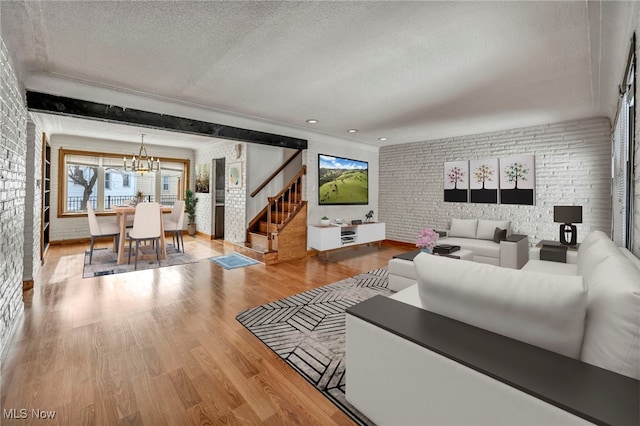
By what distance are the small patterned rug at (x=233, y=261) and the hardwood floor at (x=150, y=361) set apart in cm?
95

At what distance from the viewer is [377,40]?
2.33 m

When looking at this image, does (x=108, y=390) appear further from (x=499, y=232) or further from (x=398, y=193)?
(x=398, y=193)

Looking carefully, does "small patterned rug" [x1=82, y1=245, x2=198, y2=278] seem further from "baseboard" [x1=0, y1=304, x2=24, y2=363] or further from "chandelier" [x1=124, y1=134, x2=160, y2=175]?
"chandelier" [x1=124, y1=134, x2=160, y2=175]

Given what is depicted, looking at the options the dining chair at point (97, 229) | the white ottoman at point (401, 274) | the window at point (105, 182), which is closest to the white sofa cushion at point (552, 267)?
the white ottoman at point (401, 274)

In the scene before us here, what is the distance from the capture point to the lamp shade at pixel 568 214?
3.98 meters

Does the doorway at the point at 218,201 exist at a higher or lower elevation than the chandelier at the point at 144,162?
lower

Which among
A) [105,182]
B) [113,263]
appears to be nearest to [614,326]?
[113,263]

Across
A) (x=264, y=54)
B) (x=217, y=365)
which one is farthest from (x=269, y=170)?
(x=217, y=365)

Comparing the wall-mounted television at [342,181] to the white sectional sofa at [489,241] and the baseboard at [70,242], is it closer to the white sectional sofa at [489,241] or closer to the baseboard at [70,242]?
the white sectional sofa at [489,241]

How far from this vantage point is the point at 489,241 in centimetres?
499

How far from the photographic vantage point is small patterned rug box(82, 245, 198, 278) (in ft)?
14.5

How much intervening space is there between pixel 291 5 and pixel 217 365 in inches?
99.8

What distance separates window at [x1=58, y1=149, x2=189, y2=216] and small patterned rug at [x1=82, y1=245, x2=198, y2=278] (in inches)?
76.3
